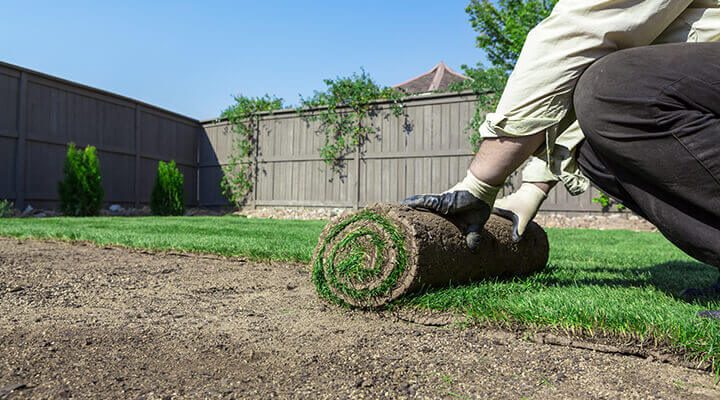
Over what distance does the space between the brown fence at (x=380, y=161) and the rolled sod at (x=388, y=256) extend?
7524 mm

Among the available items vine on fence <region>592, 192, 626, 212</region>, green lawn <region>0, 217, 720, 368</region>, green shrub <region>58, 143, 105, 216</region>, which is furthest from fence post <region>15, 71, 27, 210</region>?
vine on fence <region>592, 192, 626, 212</region>

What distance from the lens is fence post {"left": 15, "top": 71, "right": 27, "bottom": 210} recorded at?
28.9 feet

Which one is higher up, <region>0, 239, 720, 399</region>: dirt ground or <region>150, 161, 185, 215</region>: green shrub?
<region>150, 161, 185, 215</region>: green shrub

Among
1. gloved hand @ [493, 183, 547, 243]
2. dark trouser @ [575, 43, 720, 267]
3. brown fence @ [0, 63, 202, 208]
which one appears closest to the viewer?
dark trouser @ [575, 43, 720, 267]

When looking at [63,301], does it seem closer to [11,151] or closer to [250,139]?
[11,151]

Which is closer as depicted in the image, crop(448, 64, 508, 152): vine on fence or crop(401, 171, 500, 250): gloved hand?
crop(401, 171, 500, 250): gloved hand

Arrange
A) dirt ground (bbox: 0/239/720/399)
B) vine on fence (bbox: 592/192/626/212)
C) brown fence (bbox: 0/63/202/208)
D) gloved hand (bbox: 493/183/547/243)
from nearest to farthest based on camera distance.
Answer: dirt ground (bbox: 0/239/720/399) → gloved hand (bbox: 493/183/547/243) → vine on fence (bbox: 592/192/626/212) → brown fence (bbox: 0/63/202/208)

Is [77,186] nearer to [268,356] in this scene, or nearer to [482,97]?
[482,97]

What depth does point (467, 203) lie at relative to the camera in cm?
185

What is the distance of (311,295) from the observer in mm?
2184

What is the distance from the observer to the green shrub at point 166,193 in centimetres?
1056

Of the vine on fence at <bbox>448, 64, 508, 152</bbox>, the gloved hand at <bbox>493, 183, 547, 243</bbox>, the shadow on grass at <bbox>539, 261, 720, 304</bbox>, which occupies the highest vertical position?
the vine on fence at <bbox>448, 64, 508, 152</bbox>

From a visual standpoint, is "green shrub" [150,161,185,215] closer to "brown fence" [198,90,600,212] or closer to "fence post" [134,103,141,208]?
"fence post" [134,103,141,208]

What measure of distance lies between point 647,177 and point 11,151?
34.2ft
